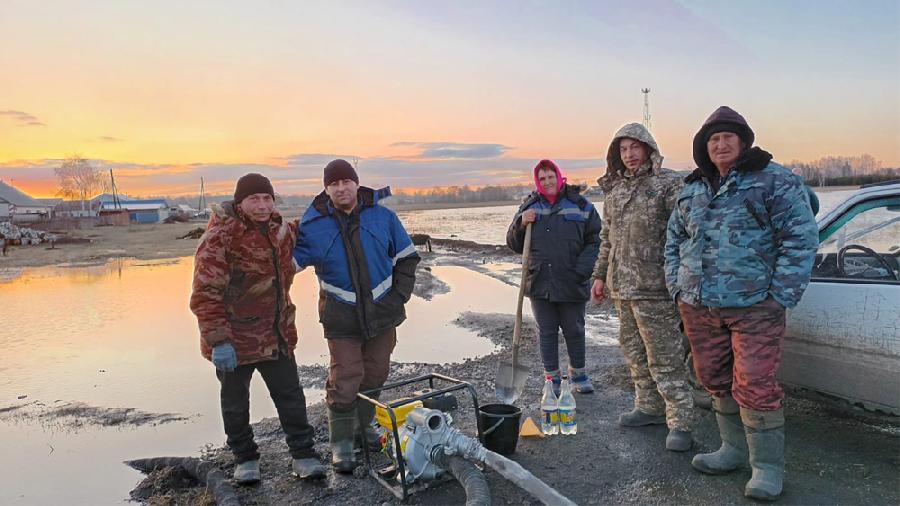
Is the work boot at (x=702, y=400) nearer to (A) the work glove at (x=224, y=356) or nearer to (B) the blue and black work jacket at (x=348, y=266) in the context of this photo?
(B) the blue and black work jacket at (x=348, y=266)

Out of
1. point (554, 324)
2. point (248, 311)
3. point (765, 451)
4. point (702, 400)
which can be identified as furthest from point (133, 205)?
point (765, 451)

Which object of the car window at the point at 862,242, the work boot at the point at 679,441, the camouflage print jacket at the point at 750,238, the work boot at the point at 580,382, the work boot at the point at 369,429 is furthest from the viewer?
the work boot at the point at 580,382

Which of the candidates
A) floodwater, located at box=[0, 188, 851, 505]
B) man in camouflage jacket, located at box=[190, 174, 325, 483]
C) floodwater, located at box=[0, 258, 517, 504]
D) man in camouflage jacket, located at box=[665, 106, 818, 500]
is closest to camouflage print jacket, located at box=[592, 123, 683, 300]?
man in camouflage jacket, located at box=[665, 106, 818, 500]

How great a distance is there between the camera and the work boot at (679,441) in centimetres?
426

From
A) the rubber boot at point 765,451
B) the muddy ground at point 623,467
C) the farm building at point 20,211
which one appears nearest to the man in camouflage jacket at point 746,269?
the rubber boot at point 765,451

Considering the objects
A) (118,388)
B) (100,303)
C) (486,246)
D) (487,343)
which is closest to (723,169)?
(487,343)

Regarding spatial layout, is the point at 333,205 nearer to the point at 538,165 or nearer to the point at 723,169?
the point at 538,165

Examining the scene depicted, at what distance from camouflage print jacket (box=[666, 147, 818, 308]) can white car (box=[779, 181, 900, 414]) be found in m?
1.06

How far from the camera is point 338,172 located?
4.39 meters

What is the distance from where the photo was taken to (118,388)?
6914 millimetres

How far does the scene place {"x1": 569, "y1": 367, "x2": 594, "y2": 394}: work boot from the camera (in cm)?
571

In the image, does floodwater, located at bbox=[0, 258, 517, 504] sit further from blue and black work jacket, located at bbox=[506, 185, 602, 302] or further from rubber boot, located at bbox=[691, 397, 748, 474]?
rubber boot, located at bbox=[691, 397, 748, 474]

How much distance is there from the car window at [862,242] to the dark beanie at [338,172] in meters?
3.51

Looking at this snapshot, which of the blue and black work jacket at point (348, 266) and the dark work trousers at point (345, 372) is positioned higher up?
the blue and black work jacket at point (348, 266)
